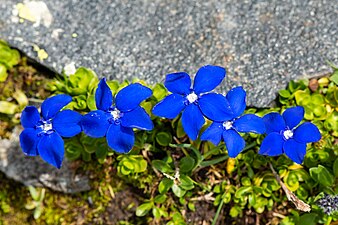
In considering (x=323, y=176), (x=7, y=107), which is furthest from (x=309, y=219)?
(x=7, y=107)

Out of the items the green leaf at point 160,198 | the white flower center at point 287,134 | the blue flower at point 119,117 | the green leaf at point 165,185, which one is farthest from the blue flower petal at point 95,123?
the white flower center at point 287,134

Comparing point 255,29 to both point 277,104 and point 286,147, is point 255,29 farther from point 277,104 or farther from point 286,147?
point 286,147

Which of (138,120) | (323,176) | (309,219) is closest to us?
(138,120)

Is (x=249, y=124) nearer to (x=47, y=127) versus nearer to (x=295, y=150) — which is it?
(x=295, y=150)

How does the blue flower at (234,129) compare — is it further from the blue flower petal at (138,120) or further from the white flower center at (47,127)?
the white flower center at (47,127)

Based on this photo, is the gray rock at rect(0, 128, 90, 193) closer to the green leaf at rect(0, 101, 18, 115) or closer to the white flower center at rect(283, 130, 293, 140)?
the green leaf at rect(0, 101, 18, 115)

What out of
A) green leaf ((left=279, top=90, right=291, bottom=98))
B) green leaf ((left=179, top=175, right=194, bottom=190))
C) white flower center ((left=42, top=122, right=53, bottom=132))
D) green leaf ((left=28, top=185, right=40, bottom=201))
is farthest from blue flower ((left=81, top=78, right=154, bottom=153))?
green leaf ((left=28, top=185, right=40, bottom=201))
